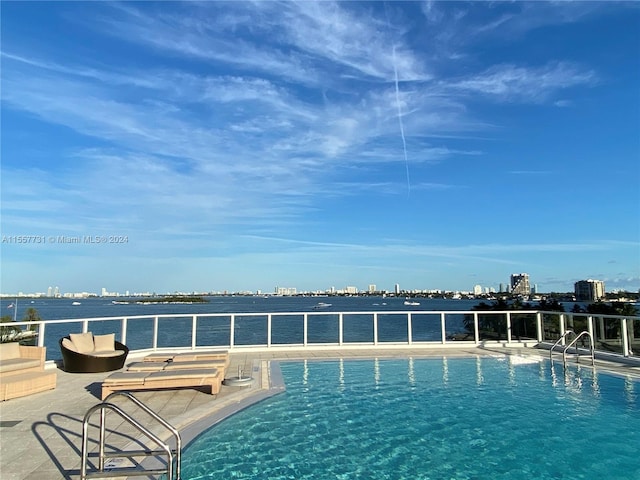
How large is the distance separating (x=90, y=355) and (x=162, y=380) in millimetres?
2560

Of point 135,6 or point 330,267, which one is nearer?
point 135,6

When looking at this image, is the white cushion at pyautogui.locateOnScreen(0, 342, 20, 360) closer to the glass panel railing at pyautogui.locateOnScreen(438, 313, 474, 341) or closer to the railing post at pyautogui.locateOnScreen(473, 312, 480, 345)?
the glass panel railing at pyautogui.locateOnScreen(438, 313, 474, 341)

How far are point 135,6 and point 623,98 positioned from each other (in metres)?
13.7

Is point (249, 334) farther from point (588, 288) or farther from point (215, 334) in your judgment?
point (588, 288)

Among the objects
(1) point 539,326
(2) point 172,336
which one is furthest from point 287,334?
(1) point 539,326

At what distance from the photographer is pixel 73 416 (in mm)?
4730

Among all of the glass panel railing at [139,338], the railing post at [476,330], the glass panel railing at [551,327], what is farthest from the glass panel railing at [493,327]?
the glass panel railing at [139,338]

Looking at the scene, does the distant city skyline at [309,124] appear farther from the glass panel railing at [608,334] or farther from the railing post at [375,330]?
the railing post at [375,330]

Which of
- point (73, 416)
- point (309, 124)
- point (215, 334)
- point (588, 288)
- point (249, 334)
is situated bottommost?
point (249, 334)

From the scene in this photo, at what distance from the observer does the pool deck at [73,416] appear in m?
3.35

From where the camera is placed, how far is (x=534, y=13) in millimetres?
10859

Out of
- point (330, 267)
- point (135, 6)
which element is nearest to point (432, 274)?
point (330, 267)

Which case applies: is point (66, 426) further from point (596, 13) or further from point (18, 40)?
point (596, 13)

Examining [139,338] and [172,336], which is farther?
[172,336]
